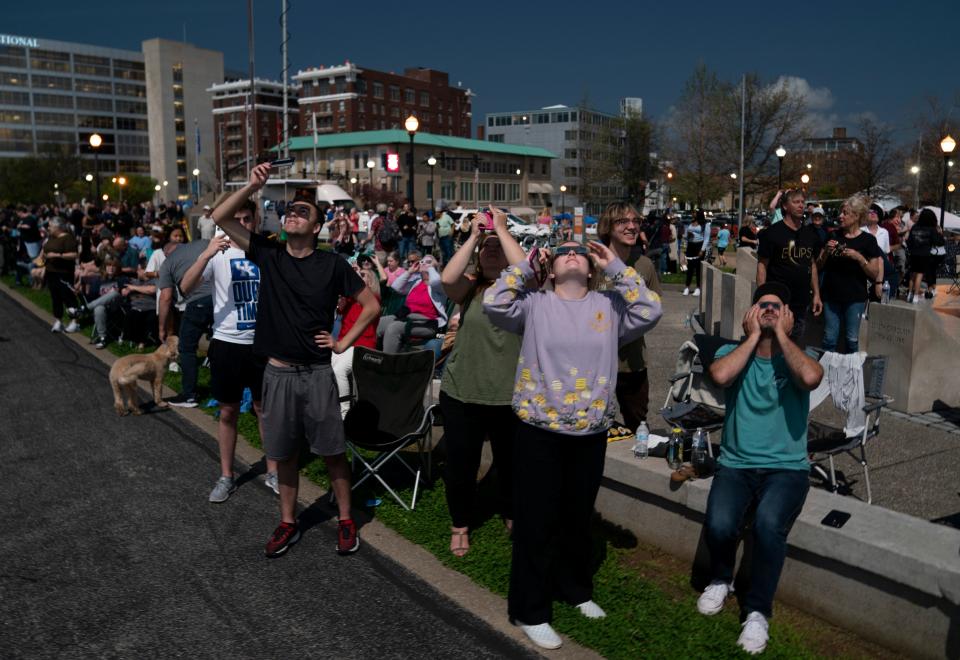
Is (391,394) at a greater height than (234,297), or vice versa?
(234,297)

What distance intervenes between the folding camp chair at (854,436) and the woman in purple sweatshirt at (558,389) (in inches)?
79.1

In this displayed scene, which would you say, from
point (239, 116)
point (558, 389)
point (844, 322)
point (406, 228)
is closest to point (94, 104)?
point (239, 116)

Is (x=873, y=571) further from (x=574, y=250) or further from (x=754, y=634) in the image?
(x=574, y=250)

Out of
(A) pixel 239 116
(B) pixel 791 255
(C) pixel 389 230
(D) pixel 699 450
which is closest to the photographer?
(D) pixel 699 450

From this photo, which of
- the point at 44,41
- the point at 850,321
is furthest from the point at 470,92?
the point at 850,321

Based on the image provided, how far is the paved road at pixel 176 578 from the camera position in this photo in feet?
13.0

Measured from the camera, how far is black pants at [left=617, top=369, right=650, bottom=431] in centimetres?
554

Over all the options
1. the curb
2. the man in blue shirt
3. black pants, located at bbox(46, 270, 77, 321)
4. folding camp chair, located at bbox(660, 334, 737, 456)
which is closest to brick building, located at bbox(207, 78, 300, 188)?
black pants, located at bbox(46, 270, 77, 321)

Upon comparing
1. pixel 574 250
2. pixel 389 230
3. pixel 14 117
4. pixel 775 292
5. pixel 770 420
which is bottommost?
pixel 770 420

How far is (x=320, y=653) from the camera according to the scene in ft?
12.6

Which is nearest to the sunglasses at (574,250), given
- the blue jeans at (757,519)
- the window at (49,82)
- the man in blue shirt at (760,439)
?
the man in blue shirt at (760,439)

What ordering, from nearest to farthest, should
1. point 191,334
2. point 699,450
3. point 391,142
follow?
point 699,450 → point 191,334 → point 391,142

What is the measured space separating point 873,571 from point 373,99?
11893cm

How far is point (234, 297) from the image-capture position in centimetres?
588
